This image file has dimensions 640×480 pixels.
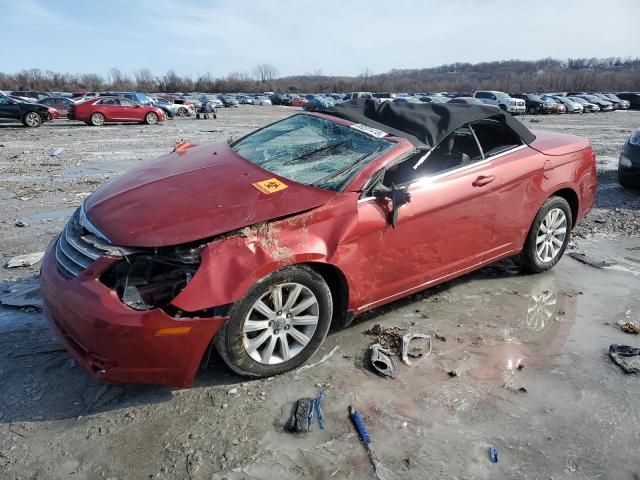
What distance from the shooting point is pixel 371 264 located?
3.26 m

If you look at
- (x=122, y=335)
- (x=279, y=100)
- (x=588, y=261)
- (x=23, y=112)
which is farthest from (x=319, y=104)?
(x=279, y=100)

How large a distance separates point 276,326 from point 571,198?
3.45m

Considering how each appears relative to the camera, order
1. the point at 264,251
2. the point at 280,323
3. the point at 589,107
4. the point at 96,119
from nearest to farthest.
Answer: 1. the point at 264,251
2. the point at 280,323
3. the point at 96,119
4. the point at 589,107

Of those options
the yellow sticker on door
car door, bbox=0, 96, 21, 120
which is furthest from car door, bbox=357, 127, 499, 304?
car door, bbox=0, 96, 21, 120

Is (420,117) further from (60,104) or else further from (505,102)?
(505,102)

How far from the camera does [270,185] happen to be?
3.21m

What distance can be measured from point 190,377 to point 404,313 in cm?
186

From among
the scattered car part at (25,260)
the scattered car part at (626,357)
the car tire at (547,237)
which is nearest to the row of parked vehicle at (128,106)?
the car tire at (547,237)

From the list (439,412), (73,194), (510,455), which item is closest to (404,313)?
(439,412)

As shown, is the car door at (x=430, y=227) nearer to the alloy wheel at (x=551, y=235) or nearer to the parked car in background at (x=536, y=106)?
the alloy wheel at (x=551, y=235)

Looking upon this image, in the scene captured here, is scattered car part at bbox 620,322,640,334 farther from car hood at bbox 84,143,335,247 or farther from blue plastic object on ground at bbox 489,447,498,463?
car hood at bbox 84,143,335,247

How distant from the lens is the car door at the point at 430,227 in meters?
3.26

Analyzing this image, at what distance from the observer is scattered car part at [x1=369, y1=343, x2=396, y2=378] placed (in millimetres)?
3110

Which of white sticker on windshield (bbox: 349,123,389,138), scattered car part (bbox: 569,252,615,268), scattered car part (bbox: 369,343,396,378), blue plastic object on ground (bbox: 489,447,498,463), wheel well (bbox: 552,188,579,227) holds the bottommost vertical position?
scattered car part (bbox: 569,252,615,268)
